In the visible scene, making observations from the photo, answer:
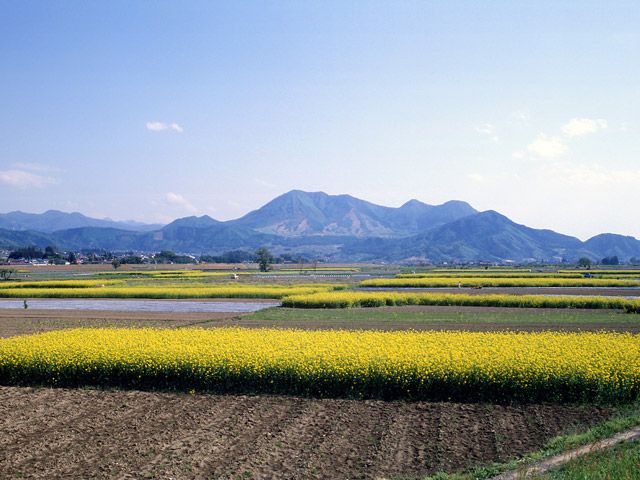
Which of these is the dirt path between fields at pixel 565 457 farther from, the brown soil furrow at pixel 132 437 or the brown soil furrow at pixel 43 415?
the brown soil furrow at pixel 43 415

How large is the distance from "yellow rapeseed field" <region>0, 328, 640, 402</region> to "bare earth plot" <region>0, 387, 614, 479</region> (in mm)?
727

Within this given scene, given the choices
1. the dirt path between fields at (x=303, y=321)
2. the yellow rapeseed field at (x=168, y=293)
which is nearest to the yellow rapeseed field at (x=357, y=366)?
the dirt path between fields at (x=303, y=321)

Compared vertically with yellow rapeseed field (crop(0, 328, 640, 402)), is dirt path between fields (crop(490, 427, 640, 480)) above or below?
below

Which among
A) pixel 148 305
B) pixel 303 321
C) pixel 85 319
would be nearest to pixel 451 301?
pixel 303 321

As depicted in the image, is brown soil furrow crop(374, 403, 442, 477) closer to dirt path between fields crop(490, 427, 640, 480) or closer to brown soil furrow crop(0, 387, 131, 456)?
dirt path between fields crop(490, 427, 640, 480)

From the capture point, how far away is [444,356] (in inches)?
671

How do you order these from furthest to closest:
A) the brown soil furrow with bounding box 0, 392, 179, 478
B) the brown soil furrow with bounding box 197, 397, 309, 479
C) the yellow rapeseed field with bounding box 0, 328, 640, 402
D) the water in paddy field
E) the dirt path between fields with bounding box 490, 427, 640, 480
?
the water in paddy field
the yellow rapeseed field with bounding box 0, 328, 640, 402
the brown soil furrow with bounding box 0, 392, 179, 478
the brown soil furrow with bounding box 197, 397, 309, 479
the dirt path between fields with bounding box 490, 427, 640, 480

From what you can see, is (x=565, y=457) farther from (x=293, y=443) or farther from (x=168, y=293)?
(x=168, y=293)

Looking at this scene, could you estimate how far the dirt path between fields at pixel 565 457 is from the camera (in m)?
10.5

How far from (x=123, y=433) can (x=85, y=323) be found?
74.5ft

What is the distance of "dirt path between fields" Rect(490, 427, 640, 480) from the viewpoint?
1048cm

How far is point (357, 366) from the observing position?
16578 millimetres

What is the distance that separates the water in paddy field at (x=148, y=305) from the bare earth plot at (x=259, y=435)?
26.5 meters

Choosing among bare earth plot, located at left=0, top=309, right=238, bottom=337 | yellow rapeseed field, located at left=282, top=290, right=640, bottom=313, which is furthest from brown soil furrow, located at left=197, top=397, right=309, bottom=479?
yellow rapeseed field, located at left=282, top=290, right=640, bottom=313
